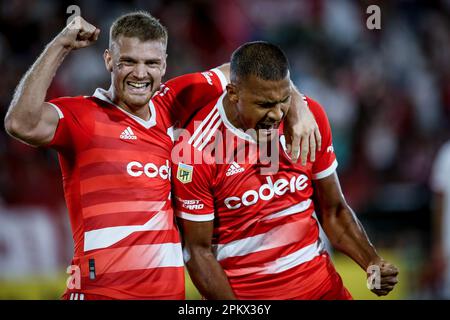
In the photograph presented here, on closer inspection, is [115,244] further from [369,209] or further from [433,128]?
[433,128]

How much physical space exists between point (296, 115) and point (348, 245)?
0.83 metres

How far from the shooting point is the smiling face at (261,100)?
12.9 ft

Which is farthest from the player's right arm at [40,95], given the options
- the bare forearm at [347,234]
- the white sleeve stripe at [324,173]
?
the bare forearm at [347,234]

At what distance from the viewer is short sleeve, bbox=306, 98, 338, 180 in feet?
14.1

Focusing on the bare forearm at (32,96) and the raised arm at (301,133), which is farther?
the raised arm at (301,133)

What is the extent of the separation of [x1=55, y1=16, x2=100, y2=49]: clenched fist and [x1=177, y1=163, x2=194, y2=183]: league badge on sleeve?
2.59 feet

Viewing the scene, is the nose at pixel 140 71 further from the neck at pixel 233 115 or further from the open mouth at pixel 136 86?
the neck at pixel 233 115

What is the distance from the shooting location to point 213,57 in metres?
9.38

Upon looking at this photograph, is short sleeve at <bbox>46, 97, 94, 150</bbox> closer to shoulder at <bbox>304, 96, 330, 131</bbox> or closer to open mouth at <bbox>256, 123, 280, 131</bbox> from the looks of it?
open mouth at <bbox>256, 123, 280, 131</bbox>

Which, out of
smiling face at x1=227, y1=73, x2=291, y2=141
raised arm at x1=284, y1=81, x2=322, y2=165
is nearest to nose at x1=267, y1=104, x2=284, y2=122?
smiling face at x1=227, y1=73, x2=291, y2=141

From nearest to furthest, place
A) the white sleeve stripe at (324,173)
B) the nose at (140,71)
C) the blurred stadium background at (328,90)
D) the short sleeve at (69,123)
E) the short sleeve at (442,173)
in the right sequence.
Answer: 1. the short sleeve at (69,123)
2. the nose at (140,71)
3. the white sleeve stripe at (324,173)
4. the short sleeve at (442,173)
5. the blurred stadium background at (328,90)

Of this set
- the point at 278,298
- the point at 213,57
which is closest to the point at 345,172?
the point at 213,57

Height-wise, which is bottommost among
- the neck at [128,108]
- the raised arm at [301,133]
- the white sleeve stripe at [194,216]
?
the white sleeve stripe at [194,216]

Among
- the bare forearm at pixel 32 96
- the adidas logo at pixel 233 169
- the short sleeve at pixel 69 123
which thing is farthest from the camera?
the adidas logo at pixel 233 169
